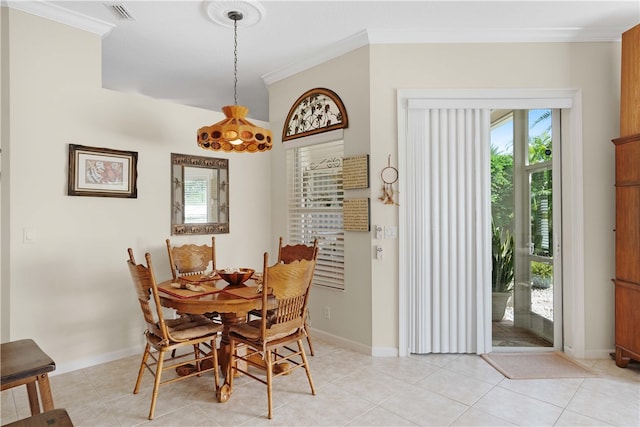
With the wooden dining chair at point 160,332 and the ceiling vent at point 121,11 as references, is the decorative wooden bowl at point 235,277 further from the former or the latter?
the ceiling vent at point 121,11

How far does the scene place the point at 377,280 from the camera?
11.2ft

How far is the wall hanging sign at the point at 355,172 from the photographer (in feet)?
11.3

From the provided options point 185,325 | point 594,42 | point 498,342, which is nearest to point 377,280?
point 498,342

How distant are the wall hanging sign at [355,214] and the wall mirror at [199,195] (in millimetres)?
1369

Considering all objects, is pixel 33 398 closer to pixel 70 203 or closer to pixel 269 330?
pixel 269 330

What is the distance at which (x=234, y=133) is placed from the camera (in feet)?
8.60

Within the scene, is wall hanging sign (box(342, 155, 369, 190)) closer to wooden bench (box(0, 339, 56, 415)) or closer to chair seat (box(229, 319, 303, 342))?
chair seat (box(229, 319, 303, 342))

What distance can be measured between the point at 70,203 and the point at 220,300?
1665 millimetres

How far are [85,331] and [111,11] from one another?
105 inches

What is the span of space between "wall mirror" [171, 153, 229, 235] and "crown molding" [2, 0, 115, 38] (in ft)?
3.97

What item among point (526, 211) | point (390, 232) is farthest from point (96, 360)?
point (526, 211)

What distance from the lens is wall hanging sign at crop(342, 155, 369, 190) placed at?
3.43m

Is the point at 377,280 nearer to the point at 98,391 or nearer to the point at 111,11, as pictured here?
the point at 98,391

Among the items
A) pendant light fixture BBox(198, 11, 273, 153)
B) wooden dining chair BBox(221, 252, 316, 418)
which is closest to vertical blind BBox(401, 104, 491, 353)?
wooden dining chair BBox(221, 252, 316, 418)
